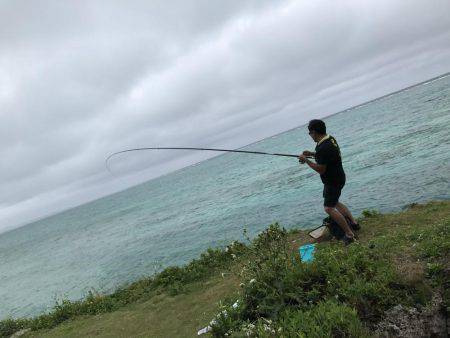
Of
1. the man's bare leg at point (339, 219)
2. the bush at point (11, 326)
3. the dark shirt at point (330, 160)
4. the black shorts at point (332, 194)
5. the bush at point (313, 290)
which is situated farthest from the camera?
the bush at point (11, 326)

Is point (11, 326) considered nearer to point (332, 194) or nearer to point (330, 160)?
point (332, 194)

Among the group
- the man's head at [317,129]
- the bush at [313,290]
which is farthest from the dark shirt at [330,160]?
the bush at [313,290]

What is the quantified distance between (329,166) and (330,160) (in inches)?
6.2

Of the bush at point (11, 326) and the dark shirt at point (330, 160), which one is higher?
the dark shirt at point (330, 160)

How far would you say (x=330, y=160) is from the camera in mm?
7977

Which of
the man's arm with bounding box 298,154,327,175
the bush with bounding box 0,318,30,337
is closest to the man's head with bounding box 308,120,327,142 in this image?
the man's arm with bounding box 298,154,327,175

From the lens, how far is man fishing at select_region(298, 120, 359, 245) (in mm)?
7910

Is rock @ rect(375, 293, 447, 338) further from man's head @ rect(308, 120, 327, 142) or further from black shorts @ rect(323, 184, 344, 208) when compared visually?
man's head @ rect(308, 120, 327, 142)

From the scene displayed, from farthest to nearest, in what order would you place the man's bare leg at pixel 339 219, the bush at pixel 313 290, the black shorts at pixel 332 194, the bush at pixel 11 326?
the bush at pixel 11 326
the black shorts at pixel 332 194
the man's bare leg at pixel 339 219
the bush at pixel 313 290

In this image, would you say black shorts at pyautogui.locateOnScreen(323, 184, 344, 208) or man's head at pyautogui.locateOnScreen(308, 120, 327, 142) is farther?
black shorts at pyautogui.locateOnScreen(323, 184, 344, 208)

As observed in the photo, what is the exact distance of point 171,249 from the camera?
24812mm

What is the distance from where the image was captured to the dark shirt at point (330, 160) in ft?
25.9

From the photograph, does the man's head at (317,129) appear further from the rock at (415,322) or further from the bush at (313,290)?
the rock at (415,322)

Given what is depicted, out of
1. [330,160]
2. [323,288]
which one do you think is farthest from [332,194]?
[323,288]
